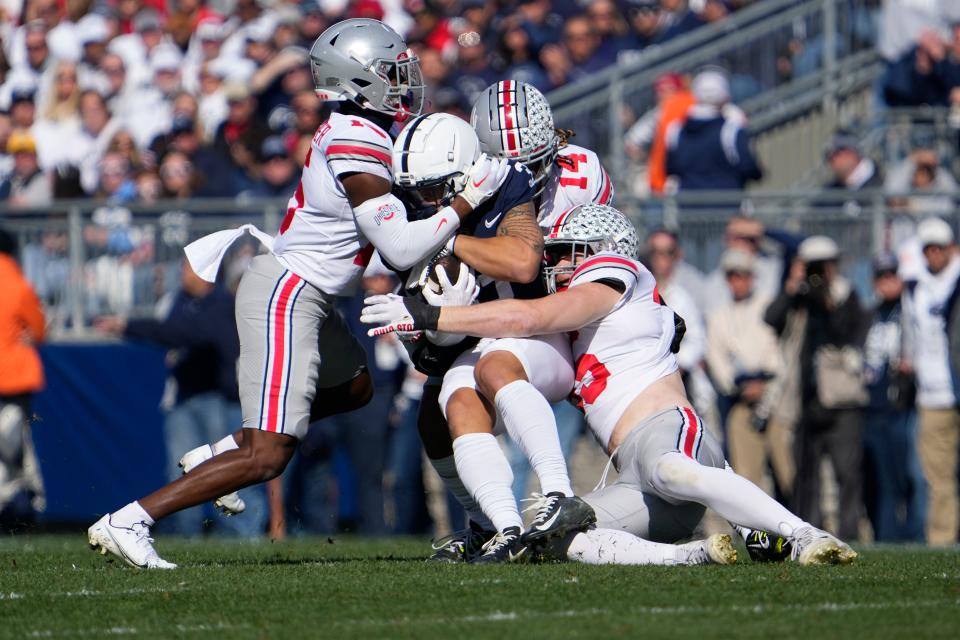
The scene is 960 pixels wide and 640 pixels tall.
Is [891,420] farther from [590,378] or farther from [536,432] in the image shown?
[536,432]

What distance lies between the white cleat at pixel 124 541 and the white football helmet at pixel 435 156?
1718mm

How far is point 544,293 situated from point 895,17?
8025 millimetres

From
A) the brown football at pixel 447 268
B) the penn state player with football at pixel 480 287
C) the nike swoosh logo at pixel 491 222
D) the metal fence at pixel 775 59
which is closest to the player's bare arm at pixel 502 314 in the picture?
the penn state player with football at pixel 480 287

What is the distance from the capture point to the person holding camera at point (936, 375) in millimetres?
11156

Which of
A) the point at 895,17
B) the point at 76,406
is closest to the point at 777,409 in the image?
the point at 895,17

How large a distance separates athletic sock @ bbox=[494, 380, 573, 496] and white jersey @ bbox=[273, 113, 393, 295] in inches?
35.3

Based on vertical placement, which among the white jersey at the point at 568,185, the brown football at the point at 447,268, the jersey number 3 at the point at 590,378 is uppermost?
the white jersey at the point at 568,185

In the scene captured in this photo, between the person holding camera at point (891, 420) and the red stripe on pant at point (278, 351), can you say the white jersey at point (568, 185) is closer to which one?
the red stripe on pant at point (278, 351)

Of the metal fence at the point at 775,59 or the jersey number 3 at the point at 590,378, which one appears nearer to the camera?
the jersey number 3 at the point at 590,378

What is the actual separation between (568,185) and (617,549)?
171 cm

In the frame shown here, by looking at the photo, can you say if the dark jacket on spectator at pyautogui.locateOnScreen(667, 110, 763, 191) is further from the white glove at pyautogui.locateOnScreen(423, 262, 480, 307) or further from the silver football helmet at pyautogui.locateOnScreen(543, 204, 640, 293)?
the white glove at pyautogui.locateOnScreen(423, 262, 480, 307)

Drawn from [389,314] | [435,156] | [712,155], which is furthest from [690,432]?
[712,155]

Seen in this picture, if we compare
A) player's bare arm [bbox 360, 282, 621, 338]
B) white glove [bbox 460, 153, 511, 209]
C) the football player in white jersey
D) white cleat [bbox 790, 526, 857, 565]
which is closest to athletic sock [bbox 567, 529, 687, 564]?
the football player in white jersey

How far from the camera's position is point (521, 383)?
6.61m
